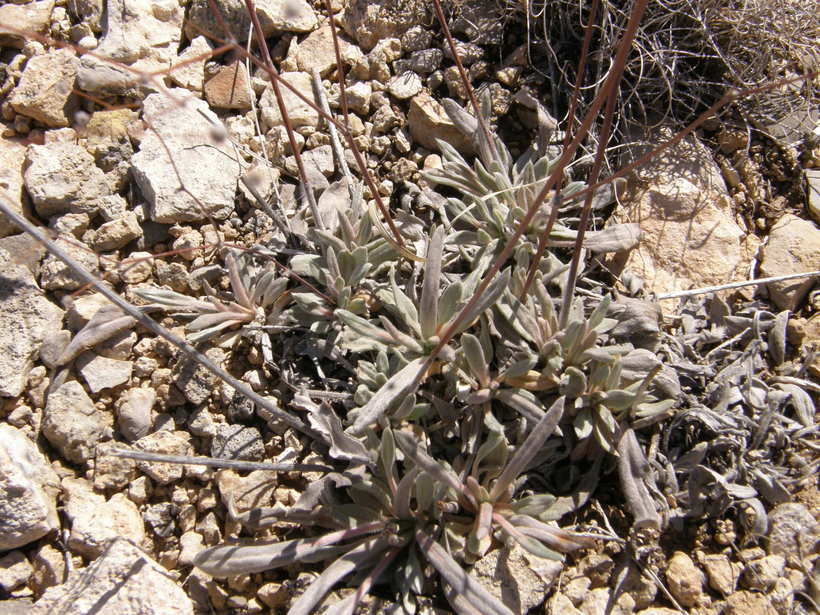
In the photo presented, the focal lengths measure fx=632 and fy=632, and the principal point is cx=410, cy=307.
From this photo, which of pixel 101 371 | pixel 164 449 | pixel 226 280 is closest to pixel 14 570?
pixel 164 449

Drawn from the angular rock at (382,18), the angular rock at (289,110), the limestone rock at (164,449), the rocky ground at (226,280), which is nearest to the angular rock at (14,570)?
the rocky ground at (226,280)

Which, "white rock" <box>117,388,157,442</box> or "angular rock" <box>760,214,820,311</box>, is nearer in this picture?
"white rock" <box>117,388,157,442</box>

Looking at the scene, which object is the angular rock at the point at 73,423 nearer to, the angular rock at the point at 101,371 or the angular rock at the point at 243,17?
the angular rock at the point at 101,371

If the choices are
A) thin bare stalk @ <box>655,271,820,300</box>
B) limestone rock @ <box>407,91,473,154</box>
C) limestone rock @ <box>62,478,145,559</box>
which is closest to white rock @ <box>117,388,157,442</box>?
limestone rock @ <box>62,478,145,559</box>

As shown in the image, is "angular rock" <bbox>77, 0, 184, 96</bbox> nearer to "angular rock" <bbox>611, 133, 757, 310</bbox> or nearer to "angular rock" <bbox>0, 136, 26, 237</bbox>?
"angular rock" <bbox>0, 136, 26, 237</bbox>

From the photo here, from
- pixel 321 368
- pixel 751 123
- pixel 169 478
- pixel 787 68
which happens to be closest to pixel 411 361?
pixel 321 368
